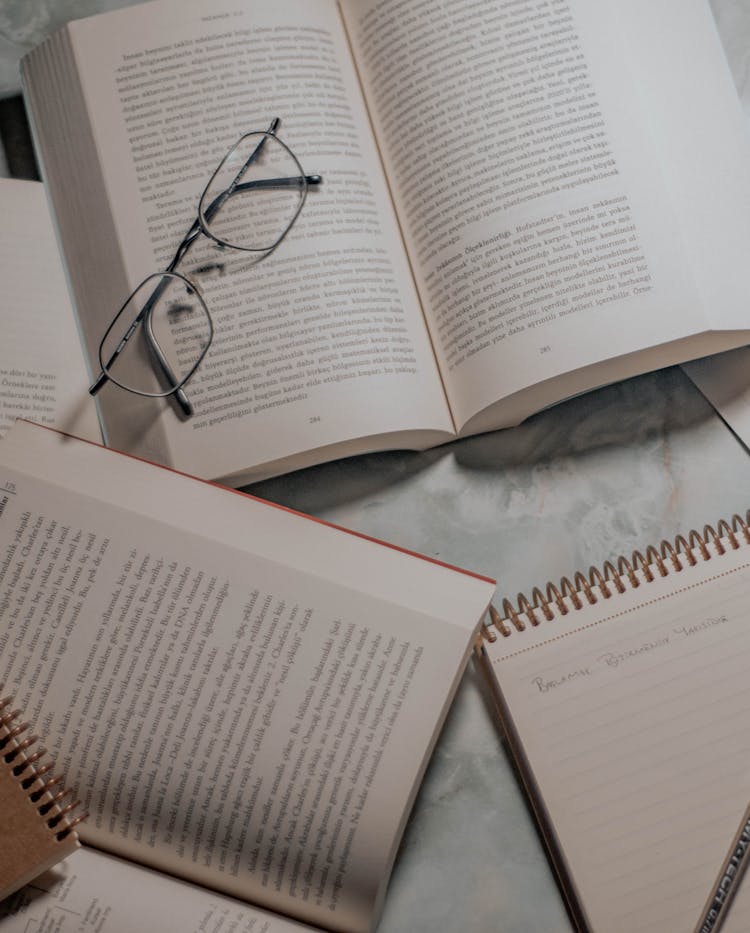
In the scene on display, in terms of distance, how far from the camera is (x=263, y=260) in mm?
799

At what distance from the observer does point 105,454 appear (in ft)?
2.54

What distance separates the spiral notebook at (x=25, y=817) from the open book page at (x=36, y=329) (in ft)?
0.80

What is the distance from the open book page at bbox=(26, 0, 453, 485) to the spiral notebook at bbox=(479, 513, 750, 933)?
0.20 metres

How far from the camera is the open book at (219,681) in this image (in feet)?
2.41

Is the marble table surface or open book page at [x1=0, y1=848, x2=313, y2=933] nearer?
open book page at [x1=0, y1=848, x2=313, y2=933]

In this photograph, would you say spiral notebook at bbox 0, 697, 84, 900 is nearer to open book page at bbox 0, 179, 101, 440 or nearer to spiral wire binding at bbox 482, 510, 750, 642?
open book page at bbox 0, 179, 101, 440

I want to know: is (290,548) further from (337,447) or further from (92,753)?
(92,753)

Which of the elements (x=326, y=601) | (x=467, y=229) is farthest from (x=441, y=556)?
(x=467, y=229)

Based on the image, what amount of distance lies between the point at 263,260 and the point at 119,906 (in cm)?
53

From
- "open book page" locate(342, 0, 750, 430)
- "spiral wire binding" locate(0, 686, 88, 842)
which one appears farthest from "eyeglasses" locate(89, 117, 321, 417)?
"spiral wire binding" locate(0, 686, 88, 842)

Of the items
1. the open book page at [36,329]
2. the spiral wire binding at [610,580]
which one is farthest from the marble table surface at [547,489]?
the open book page at [36,329]

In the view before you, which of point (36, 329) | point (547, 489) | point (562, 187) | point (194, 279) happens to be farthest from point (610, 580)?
point (36, 329)

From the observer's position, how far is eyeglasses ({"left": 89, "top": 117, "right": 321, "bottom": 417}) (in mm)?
792

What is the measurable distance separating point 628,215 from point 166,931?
68 centimetres
